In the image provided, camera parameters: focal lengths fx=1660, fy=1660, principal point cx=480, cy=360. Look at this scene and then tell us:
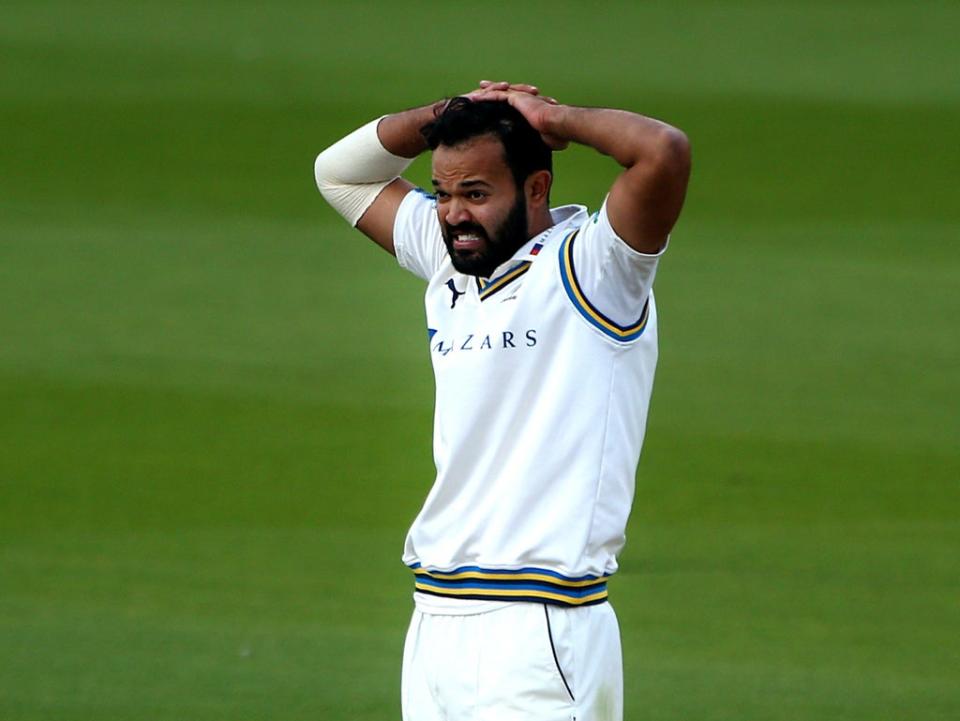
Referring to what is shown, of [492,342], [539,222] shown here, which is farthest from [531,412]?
[539,222]

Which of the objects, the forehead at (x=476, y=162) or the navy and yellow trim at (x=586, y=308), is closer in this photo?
the navy and yellow trim at (x=586, y=308)

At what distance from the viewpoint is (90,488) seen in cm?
736

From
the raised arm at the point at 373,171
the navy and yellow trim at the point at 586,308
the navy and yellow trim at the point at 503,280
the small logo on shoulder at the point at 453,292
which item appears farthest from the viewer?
the raised arm at the point at 373,171

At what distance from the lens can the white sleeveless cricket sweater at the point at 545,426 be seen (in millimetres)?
3361

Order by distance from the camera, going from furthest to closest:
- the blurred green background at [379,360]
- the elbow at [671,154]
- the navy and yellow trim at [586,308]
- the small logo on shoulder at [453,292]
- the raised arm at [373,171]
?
the blurred green background at [379,360]
the raised arm at [373,171]
the small logo on shoulder at [453,292]
the navy and yellow trim at [586,308]
the elbow at [671,154]

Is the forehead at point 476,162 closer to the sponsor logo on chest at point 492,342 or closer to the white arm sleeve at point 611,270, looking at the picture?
the white arm sleeve at point 611,270

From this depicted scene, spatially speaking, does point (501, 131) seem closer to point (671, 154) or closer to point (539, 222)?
point (539, 222)

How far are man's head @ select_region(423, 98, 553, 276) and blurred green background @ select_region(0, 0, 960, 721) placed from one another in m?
→ 2.27

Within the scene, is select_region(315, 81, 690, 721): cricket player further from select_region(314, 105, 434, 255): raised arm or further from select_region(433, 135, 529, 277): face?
select_region(314, 105, 434, 255): raised arm

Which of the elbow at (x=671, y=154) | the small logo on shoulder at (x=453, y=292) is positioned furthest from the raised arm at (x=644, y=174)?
the small logo on shoulder at (x=453, y=292)

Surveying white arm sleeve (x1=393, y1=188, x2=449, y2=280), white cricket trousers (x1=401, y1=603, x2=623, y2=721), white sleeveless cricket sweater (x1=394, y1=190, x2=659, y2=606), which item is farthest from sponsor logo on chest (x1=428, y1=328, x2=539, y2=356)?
white cricket trousers (x1=401, y1=603, x2=623, y2=721)

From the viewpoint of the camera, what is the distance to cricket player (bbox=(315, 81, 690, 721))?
333 cm

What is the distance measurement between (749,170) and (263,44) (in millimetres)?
3626

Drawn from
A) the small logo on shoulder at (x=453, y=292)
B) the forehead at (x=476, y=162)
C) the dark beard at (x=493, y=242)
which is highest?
the forehead at (x=476, y=162)
